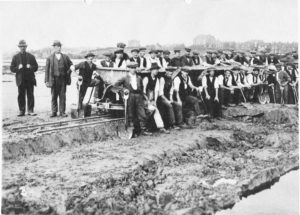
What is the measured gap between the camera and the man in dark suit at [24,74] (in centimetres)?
471

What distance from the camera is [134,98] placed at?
5082mm

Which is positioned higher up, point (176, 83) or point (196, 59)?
point (196, 59)

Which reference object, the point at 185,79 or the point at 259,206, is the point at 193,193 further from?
the point at 185,79

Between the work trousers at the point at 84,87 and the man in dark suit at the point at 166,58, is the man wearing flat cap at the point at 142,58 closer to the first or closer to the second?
the man in dark suit at the point at 166,58

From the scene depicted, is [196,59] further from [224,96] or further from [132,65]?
A: [132,65]

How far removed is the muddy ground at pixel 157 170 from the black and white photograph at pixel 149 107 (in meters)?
0.01

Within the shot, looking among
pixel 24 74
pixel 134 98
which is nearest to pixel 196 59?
pixel 134 98

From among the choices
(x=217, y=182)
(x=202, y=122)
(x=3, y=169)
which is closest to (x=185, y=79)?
(x=202, y=122)

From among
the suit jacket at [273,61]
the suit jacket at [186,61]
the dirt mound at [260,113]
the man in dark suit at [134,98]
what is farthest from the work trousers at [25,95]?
the suit jacket at [273,61]

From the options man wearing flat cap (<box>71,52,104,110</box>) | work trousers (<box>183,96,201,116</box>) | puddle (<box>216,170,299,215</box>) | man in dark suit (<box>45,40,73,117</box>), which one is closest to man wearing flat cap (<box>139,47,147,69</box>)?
man wearing flat cap (<box>71,52,104,110</box>)

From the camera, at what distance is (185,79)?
5.43 meters

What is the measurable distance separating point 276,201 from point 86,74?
9.63ft

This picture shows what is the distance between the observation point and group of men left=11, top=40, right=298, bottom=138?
15.9 feet

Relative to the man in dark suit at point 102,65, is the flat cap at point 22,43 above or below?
above
